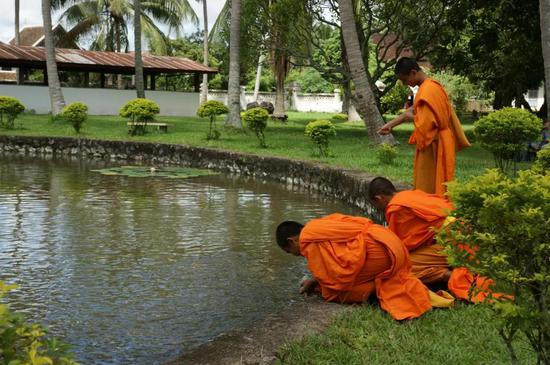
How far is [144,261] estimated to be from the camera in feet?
24.1

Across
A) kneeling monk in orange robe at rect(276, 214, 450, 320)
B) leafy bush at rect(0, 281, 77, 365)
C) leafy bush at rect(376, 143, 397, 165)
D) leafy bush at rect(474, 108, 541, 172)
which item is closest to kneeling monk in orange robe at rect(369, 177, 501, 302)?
kneeling monk in orange robe at rect(276, 214, 450, 320)

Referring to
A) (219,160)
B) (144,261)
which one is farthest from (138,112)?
(144,261)

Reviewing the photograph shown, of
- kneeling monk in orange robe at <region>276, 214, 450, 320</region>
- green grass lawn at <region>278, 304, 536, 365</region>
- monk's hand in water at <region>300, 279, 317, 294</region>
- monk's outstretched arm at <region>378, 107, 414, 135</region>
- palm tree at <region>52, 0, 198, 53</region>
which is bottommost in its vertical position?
monk's hand in water at <region>300, 279, 317, 294</region>

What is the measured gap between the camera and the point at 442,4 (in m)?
21.4

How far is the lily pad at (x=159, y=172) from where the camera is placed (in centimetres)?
1438

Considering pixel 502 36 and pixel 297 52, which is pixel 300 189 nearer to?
pixel 297 52

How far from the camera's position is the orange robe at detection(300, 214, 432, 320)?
5008mm

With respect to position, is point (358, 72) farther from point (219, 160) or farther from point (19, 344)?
point (19, 344)

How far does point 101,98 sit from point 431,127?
26550 millimetres

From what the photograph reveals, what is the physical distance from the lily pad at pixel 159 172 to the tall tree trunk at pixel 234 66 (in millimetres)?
6499

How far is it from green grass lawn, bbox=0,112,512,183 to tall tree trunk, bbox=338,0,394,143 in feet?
2.09

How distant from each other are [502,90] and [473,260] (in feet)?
81.3

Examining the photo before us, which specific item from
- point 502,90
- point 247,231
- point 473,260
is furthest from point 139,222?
point 502,90

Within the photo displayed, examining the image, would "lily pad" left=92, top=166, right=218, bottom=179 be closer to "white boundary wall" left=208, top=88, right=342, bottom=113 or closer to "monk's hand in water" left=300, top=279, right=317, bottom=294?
"monk's hand in water" left=300, top=279, right=317, bottom=294
